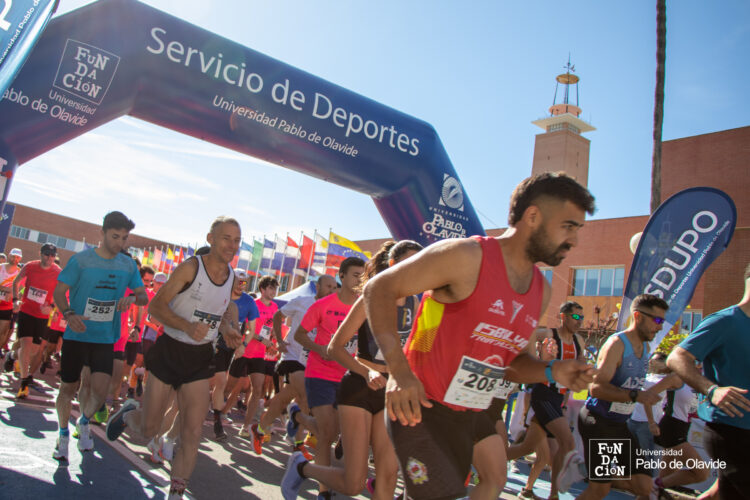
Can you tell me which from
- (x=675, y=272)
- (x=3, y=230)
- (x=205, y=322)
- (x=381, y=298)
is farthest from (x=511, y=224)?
(x=3, y=230)

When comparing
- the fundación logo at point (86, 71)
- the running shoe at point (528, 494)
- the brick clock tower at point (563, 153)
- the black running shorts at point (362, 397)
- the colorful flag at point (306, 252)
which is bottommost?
the running shoe at point (528, 494)

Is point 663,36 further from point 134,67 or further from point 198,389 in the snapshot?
point 198,389

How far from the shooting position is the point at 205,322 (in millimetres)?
4312

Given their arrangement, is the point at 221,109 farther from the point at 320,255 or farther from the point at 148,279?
the point at 320,255

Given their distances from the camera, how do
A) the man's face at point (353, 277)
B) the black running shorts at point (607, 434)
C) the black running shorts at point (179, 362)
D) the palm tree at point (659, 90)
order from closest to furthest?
the black running shorts at point (179, 362), the black running shorts at point (607, 434), the man's face at point (353, 277), the palm tree at point (659, 90)

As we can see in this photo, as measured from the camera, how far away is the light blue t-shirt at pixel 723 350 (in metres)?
3.60

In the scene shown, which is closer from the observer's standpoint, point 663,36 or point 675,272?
point 675,272

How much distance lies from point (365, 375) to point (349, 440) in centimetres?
44

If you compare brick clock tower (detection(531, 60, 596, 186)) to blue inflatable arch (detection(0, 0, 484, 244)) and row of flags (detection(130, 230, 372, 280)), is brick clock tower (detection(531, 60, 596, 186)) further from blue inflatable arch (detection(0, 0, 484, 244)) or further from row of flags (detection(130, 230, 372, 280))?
blue inflatable arch (detection(0, 0, 484, 244))

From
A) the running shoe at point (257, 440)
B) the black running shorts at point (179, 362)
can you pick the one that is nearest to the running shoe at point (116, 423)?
the black running shorts at point (179, 362)

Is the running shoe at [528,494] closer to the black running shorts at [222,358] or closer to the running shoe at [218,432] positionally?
the running shoe at [218,432]

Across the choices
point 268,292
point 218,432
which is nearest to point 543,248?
point 218,432

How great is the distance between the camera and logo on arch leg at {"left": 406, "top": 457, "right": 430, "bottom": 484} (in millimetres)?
2393

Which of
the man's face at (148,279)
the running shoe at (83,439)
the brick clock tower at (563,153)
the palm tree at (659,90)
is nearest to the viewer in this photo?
the running shoe at (83,439)
